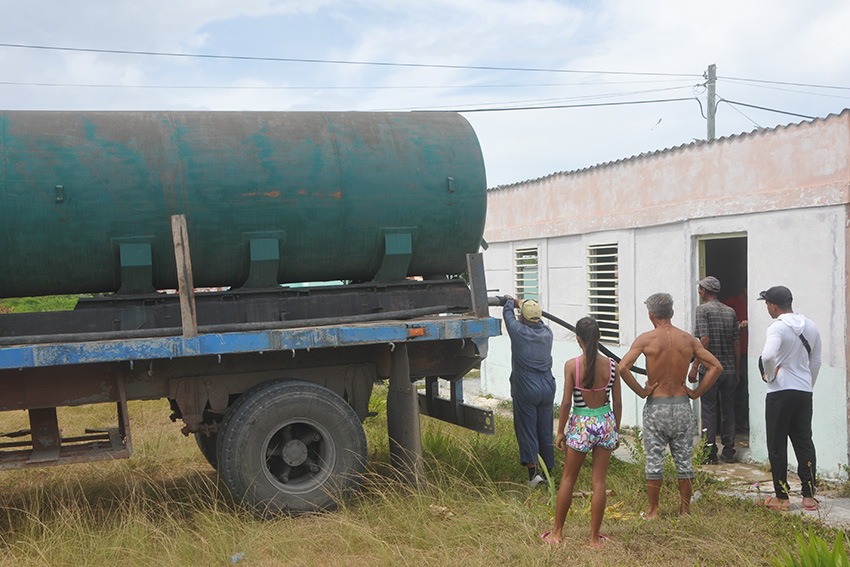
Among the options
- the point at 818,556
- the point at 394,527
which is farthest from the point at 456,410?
the point at 818,556

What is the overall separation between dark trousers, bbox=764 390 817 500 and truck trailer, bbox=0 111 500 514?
2216 mm

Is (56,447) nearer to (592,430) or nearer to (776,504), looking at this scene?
(592,430)

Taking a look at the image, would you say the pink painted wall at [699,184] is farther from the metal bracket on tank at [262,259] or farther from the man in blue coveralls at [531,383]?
the metal bracket on tank at [262,259]

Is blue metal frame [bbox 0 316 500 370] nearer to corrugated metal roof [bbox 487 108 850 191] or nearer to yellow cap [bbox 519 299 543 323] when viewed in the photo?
yellow cap [bbox 519 299 543 323]

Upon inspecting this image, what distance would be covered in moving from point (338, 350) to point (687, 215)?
445cm

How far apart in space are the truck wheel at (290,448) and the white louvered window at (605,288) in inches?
200

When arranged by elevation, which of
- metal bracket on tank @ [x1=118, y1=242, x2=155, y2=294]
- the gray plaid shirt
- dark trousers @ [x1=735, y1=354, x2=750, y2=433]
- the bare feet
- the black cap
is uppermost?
metal bracket on tank @ [x1=118, y1=242, x2=155, y2=294]

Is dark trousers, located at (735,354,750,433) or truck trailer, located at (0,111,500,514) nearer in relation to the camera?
truck trailer, located at (0,111,500,514)

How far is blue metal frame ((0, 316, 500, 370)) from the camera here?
17.2ft

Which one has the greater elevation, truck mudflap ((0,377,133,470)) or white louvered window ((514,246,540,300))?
white louvered window ((514,246,540,300))

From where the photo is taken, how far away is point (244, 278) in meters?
6.49

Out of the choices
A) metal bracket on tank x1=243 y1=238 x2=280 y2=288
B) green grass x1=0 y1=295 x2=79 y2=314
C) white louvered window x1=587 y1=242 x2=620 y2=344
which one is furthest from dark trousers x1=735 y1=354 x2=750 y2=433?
green grass x1=0 y1=295 x2=79 y2=314

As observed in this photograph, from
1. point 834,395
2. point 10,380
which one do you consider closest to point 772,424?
point 834,395

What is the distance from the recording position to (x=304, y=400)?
19.8 ft
